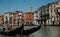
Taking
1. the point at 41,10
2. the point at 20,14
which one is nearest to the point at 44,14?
the point at 41,10

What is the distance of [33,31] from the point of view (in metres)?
9.46

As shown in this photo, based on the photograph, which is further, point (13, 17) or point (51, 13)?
point (13, 17)

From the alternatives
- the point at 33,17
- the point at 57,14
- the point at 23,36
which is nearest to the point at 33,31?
the point at 23,36

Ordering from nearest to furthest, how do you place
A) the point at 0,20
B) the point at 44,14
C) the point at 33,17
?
the point at 44,14, the point at 33,17, the point at 0,20

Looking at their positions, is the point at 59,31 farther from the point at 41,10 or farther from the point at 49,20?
the point at 41,10

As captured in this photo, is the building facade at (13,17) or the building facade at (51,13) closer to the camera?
the building facade at (51,13)

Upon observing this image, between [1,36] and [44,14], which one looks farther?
[44,14]

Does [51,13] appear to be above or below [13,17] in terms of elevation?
above

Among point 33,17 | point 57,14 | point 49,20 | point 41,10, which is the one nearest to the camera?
point 57,14

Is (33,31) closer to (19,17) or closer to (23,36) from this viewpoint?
A: (23,36)

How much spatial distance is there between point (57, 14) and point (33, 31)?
5.91m

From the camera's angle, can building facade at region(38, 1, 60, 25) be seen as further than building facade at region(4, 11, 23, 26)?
No

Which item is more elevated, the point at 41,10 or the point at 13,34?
the point at 41,10

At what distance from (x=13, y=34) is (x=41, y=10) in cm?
1009
